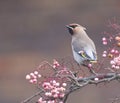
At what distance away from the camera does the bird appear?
317 centimetres

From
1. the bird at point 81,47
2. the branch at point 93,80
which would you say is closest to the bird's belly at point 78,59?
the bird at point 81,47

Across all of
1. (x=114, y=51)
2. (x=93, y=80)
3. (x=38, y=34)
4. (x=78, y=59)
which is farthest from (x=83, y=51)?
(x=38, y=34)

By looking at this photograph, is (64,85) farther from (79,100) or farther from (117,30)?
(79,100)

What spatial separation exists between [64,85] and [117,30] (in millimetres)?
338

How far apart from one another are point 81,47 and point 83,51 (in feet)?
0.61

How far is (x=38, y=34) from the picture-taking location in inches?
272

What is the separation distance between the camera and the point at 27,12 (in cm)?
689

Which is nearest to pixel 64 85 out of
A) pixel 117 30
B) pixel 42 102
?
pixel 42 102

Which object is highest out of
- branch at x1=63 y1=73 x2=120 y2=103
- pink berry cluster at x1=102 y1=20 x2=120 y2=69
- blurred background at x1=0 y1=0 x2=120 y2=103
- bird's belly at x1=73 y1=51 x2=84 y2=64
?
pink berry cluster at x1=102 y1=20 x2=120 y2=69

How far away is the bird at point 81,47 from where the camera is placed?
3.17 metres

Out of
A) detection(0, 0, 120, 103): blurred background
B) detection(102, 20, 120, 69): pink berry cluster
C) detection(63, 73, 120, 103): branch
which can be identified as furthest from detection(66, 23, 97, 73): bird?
detection(0, 0, 120, 103): blurred background

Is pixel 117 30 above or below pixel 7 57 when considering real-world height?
above

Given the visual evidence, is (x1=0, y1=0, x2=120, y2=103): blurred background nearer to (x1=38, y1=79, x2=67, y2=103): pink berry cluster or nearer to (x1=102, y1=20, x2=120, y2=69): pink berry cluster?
(x1=102, y1=20, x2=120, y2=69): pink berry cluster

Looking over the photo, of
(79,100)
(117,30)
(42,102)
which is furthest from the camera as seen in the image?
(79,100)
